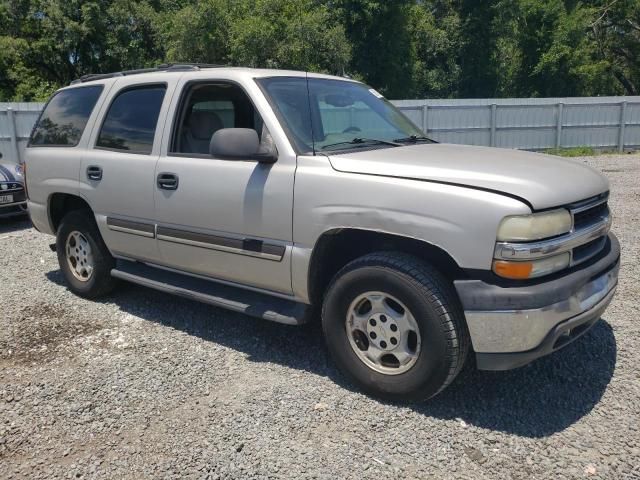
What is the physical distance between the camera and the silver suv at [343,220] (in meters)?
2.89

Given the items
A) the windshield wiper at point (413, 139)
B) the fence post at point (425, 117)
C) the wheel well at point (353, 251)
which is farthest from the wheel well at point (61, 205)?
the fence post at point (425, 117)

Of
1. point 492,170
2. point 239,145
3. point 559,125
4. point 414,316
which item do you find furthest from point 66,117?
point 559,125

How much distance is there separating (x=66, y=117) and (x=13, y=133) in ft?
37.2

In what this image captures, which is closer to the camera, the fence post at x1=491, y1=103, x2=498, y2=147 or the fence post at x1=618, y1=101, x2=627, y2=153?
the fence post at x1=491, y1=103, x2=498, y2=147

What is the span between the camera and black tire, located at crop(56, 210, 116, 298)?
5.00 m

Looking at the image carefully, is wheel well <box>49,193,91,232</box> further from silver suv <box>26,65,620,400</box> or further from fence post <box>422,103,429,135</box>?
fence post <box>422,103,429,135</box>

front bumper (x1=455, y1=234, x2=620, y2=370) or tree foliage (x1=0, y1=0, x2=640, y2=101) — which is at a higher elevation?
tree foliage (x1=0, y1=0, x2=640, y2=101)

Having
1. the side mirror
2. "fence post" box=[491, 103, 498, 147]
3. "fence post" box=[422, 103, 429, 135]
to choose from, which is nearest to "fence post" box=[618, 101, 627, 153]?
"fence post" box=[491, 103, 498, 147]

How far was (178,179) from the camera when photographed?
4066 millimetres

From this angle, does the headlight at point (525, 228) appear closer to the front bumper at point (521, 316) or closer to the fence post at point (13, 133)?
the front bumper at point (521, 316)

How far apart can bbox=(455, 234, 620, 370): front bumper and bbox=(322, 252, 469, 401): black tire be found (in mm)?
127

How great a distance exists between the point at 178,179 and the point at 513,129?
16.8 meters

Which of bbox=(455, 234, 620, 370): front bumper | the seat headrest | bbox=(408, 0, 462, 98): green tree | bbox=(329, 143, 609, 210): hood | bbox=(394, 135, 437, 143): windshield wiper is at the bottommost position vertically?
bbox=(455, 234, 620, 370): front bumper

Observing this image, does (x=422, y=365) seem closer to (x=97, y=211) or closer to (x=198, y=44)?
(x=97, y=211)
